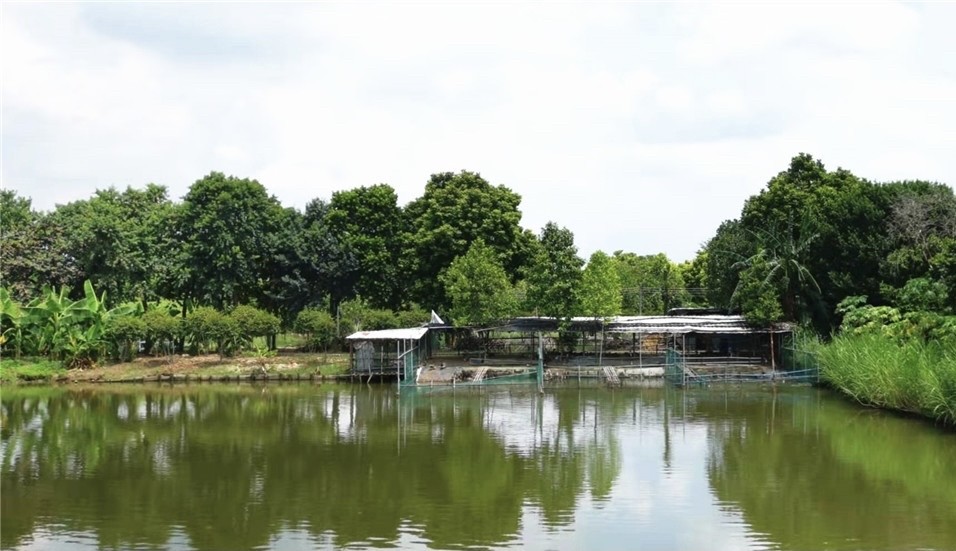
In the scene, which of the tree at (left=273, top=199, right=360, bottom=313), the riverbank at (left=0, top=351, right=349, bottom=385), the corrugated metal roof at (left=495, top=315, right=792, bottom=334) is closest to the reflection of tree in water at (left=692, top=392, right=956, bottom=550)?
the corrugated metal roof at (left=495, top=315, right=792, bottom=334)

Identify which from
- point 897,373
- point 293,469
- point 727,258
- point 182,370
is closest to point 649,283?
point 727,258

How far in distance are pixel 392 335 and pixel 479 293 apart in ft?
15.0

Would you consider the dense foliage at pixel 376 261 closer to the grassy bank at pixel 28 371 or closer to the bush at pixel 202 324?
the bush at pixel 202 324

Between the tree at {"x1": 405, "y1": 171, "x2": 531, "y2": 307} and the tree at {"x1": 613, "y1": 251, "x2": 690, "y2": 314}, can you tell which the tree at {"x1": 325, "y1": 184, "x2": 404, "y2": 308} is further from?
the tree at {"x1": 613, "y1": 251, "x2": 690, "y2": 314}

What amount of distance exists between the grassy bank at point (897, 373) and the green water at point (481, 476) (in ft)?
2.20

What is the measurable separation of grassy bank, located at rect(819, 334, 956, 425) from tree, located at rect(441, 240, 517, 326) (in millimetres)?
13847

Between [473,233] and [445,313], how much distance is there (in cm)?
417

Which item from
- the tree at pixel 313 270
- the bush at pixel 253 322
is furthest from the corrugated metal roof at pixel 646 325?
the tree at pixel 313 270

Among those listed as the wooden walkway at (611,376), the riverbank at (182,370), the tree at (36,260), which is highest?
the tree at (36,260)

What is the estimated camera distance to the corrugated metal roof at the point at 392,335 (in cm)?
3562

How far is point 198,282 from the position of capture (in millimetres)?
→ 44719

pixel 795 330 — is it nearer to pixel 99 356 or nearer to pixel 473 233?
pixel 473 233

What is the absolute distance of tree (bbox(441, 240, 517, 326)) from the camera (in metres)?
39.0

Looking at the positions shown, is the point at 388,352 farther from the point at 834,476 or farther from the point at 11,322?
the point at 834,476
